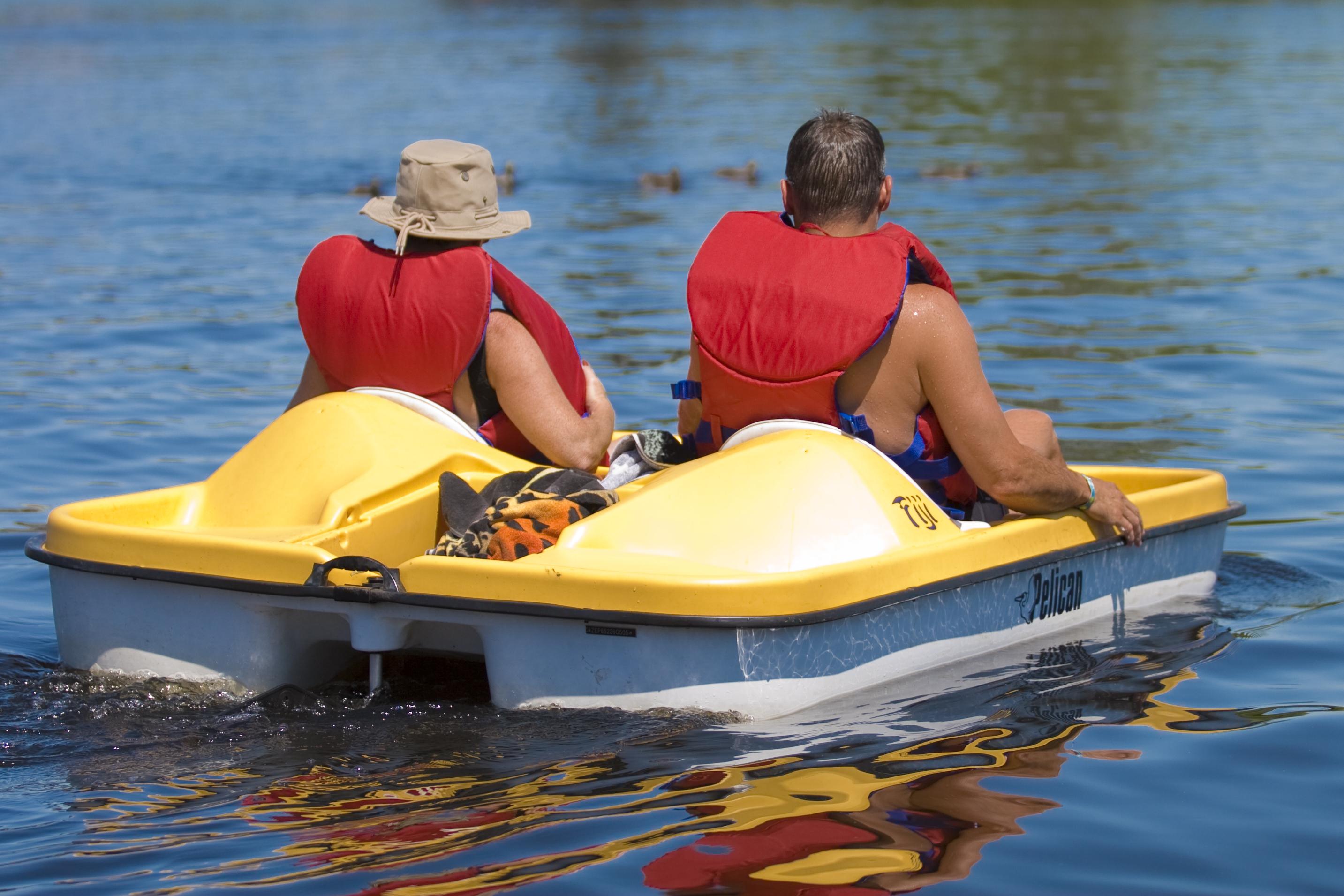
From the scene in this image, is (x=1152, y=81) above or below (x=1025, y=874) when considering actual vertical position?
above

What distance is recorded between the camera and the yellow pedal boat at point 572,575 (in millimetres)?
4484

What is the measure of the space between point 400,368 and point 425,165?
614 mm

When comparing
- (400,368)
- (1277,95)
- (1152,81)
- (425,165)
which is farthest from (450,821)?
(1152,81)

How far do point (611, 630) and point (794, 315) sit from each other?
1079 millimetres

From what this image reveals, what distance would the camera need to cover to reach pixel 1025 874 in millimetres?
3867

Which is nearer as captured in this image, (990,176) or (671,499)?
(671,499)

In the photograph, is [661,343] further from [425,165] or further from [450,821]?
[450,821]

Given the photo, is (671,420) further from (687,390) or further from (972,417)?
(972,417)

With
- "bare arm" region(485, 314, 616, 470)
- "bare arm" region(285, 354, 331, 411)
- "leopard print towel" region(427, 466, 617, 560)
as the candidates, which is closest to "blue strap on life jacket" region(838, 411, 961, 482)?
"leopard print towel" region(427, 466, 617, 560)

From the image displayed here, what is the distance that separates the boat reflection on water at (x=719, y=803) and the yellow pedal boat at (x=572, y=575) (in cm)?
14

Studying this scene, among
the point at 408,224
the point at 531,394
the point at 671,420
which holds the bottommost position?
the point at 671,420

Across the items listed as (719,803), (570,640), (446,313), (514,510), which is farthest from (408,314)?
(719,803)

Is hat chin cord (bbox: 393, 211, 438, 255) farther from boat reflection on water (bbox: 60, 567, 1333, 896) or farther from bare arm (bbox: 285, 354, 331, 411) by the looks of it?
boat reflection on water (bbox: 60, 567, 1333, 896)

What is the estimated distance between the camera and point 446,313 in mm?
5281
